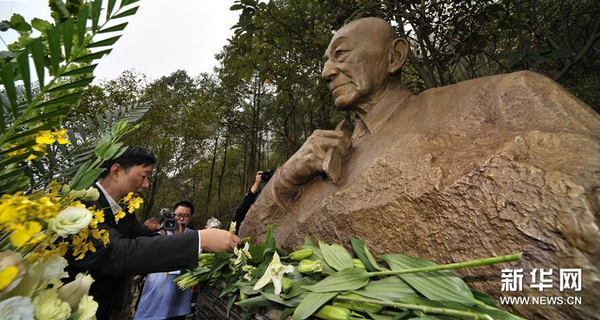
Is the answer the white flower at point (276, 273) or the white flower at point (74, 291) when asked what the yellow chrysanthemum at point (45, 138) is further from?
the white flower at point (276, 273)

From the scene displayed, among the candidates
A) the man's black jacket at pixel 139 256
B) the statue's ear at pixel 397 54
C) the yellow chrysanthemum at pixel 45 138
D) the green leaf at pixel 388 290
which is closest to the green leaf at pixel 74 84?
the yellow chrysanthemum at pixel 45 138

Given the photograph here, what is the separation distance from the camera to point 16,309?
2.01 ft

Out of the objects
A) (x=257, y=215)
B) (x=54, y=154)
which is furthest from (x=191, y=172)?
(x=54, y=154)

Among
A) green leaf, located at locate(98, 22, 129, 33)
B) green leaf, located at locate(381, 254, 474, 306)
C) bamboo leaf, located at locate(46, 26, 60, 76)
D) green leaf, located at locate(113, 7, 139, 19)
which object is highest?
green leaf, located at locate(113, 7, 139, 19)

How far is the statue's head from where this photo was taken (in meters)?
2.11

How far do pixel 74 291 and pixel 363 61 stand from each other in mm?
1936

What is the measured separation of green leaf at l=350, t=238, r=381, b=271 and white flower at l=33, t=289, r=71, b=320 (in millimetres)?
1067

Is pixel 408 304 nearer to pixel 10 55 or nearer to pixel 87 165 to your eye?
pixel 87 165

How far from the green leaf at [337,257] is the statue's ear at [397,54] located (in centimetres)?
132

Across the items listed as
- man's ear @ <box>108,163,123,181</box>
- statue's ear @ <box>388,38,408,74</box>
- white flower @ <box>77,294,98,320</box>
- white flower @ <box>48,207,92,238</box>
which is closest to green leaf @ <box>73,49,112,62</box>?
white flower @ <box>48,207,92,238</box>

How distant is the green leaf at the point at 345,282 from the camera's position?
49.9 inches

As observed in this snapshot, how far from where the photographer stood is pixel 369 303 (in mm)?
1190

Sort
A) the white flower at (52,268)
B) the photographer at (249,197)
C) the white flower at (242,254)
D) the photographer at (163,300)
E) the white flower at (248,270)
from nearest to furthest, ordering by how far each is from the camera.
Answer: the white flower at (52,268) → the white flower at (248,270) → the white flower at (242,254) → the photographer at (163,300) → the photographer at (249,197)

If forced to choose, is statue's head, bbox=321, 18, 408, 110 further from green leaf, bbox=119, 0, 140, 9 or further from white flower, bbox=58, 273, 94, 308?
white flower, bbox=58, 273, 94, 308
